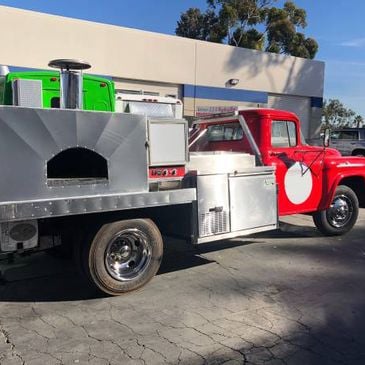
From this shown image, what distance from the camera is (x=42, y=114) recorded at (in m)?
4.50

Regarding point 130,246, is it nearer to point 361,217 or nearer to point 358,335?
point 358,335

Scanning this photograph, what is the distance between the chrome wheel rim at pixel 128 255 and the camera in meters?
5.43

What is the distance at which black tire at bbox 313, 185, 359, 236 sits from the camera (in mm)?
8445

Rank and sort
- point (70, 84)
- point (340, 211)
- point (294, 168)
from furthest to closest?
point (340, 211)
point (294, 168)
point (70, 84)

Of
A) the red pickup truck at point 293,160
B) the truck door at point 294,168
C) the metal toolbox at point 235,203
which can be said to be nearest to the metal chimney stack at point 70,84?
the metal toolbox at point 235,203

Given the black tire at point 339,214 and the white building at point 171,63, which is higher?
the white building at point 171,63

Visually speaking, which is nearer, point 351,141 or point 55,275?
point 55,275

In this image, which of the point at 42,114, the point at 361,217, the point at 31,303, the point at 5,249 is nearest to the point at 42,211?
the point at 5,249

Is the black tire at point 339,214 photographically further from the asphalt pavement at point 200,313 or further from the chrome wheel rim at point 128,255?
the chrome wheel rim at point 128,255

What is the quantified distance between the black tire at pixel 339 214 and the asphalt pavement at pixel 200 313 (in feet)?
3.51

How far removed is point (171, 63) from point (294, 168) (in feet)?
41.6

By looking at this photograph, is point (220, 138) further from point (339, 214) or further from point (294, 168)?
point (339, 214)

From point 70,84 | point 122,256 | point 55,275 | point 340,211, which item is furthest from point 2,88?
point 340,211

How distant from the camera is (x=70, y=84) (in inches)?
206
